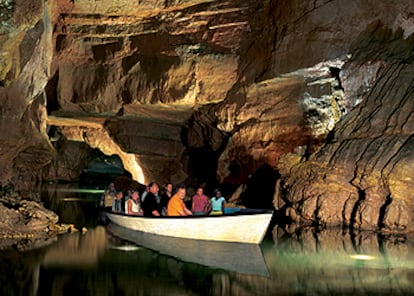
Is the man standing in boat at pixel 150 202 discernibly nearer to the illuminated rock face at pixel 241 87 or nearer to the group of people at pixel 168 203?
the group of people at pixel 168 203

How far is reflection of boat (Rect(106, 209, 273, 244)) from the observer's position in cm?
948

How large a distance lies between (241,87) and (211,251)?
25.9 feet

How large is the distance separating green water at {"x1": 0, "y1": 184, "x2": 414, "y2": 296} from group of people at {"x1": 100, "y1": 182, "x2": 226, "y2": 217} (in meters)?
1.36

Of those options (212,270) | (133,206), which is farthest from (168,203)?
(212,270)

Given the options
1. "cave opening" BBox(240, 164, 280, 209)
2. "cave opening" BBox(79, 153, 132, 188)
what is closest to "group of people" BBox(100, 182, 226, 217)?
"cave opening" BBox(240, 164, 280, 209)

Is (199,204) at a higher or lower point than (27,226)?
higher

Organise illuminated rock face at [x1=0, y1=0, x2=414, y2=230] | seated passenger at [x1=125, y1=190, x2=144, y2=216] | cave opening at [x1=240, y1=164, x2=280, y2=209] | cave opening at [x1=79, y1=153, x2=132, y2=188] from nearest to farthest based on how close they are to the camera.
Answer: illuminated rock face at [x1=0, y1=0, x2=414, y2=230] → seated passenger at [x1=125, y1=190, x2=144, y2=216] → cave opening at [x1=240, y1=164, x2=280, y2=209] → cave opening at [x1=79, y1=153, x2=132, y2=188]

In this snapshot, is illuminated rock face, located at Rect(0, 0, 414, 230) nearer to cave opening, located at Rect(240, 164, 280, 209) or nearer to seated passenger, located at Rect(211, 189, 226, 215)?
cave opening, located at Rect(240, 164, 280, 209)

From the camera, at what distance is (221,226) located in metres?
9.68

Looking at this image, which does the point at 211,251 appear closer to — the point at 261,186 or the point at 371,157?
the point at 371,157

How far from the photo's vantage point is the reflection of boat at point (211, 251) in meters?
7.68

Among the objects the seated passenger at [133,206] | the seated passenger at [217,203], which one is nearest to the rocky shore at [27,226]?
the seated passenger at [133,206]

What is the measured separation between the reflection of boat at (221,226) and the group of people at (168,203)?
0.54m

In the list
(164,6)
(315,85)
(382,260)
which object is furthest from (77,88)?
(382,260)
